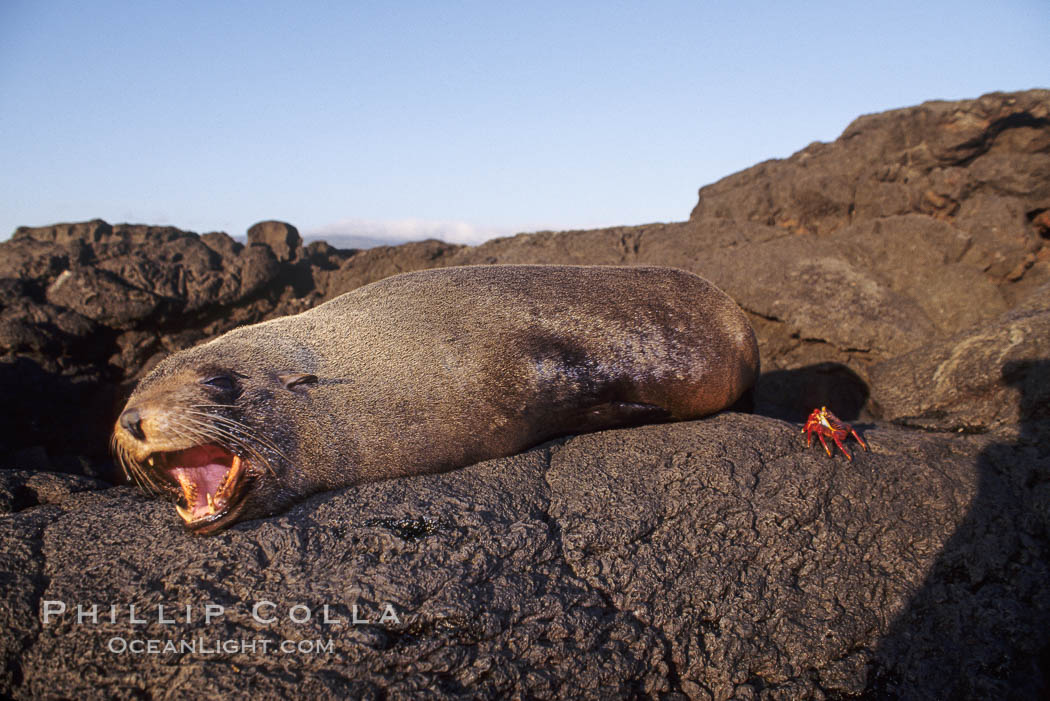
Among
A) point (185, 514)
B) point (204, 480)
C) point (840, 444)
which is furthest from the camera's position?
point (840, 444)

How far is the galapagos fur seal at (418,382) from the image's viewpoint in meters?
3.22

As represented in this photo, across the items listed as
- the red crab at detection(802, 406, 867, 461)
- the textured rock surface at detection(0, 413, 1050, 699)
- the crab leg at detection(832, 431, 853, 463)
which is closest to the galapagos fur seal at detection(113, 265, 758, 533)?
the textured rock surface at detection(0, 413, 1050, 699)

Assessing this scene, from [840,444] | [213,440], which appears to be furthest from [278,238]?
[840,444]

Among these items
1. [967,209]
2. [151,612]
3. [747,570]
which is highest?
[967,209]

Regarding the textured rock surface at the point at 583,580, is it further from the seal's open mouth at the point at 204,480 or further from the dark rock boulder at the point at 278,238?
the dark rock boulder at the point at 278,238

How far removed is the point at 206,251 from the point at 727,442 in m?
7.63

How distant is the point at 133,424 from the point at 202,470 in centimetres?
39

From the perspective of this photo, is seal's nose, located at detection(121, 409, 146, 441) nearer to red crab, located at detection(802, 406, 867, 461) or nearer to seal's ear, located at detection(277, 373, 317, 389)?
seal's ear, located at detection(277, 373, 317, 389)

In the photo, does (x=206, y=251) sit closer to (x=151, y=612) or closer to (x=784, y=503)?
(x=151, y=612)

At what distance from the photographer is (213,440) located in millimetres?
3152

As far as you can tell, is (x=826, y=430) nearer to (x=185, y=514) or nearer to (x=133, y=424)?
(x=185, y=514)

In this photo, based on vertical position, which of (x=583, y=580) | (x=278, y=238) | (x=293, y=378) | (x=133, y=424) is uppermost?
(x=278, y=238)

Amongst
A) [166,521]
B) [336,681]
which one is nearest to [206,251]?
[166,521]

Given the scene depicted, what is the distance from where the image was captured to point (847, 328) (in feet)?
23.3
